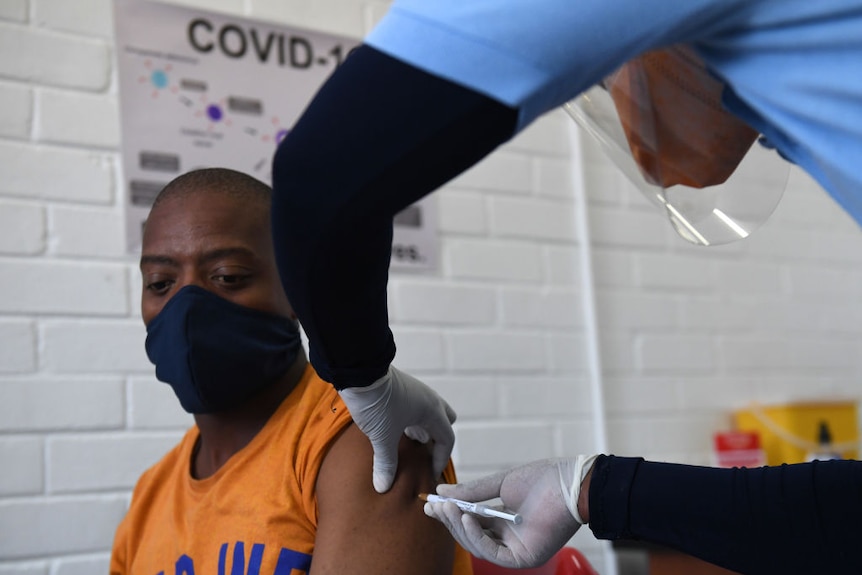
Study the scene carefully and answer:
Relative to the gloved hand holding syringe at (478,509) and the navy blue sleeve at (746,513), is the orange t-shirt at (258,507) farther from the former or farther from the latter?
the navy blue sleeve at (746,513)

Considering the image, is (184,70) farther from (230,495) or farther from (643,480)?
(643,480)

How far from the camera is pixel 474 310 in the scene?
7.25 feet

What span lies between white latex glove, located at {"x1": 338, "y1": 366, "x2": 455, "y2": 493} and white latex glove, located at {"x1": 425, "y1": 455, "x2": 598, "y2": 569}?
7 cm

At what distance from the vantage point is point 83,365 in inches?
70.4

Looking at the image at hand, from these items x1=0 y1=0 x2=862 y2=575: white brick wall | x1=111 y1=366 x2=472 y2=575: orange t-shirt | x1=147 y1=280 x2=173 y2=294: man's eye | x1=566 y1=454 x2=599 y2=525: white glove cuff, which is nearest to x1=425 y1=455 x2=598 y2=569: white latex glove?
x1=566 y1=454 x2=599 y2=525: white glove cuff

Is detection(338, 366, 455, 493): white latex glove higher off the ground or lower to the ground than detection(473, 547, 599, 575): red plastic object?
higher

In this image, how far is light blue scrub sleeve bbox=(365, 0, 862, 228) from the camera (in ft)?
1.90

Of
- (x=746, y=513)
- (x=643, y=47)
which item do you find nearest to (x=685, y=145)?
(x=643, y=47)

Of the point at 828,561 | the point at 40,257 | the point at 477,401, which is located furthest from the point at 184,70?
the point at 828,561

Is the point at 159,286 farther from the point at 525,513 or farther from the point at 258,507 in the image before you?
the point at 525,513

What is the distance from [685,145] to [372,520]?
21.1 inches

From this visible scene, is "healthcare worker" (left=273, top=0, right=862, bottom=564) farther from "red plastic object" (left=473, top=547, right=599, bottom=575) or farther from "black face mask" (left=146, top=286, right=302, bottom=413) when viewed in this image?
"red plastic object" (left=473, top=547, right=599, bottom=575)

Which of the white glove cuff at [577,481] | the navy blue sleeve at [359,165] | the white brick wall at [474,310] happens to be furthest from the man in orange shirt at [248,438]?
the white brick wall at [474,310]

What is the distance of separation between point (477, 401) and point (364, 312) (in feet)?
4.76
